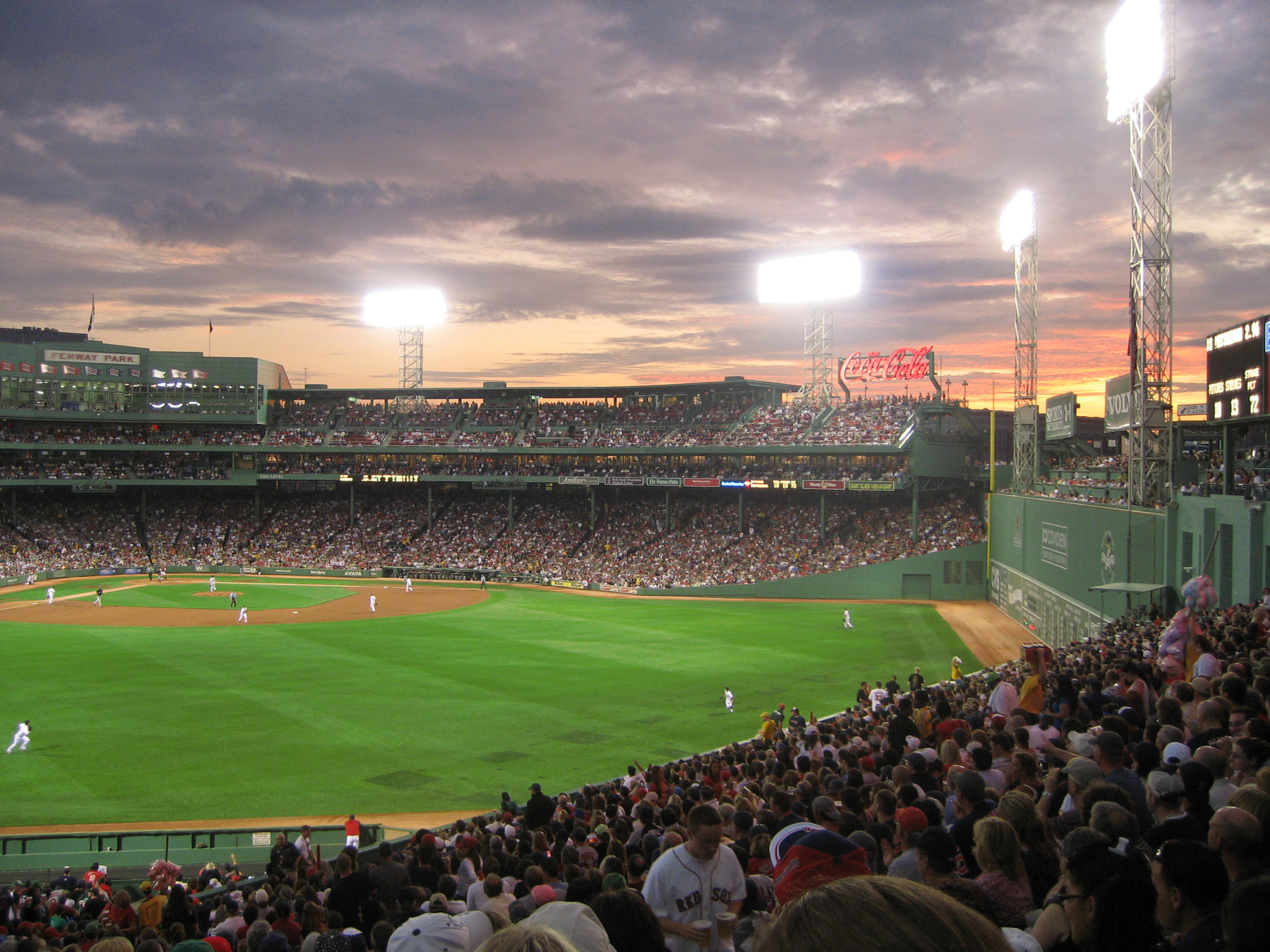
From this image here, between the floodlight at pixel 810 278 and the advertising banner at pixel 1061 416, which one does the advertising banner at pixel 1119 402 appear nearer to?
the advertising banner at pixel 1061 416

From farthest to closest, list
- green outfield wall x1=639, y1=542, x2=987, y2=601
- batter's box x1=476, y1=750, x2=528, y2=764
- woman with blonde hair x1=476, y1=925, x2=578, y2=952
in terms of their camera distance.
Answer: green outfield wall x1=639, y1=542, x2=987, y2=601 < batter's box x1=476, y1=750, x2=528, y2=764 < woman with blonde hair x1=476, y1=925, x2=578, y2=952

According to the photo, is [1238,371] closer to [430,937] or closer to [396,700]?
[430,937]

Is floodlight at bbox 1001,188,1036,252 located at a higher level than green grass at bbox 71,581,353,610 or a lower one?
higher

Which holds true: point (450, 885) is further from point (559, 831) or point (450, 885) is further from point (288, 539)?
point (288, 539)

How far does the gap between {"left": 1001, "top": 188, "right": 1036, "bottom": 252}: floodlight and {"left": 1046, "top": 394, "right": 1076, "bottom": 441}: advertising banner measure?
28.2 ft

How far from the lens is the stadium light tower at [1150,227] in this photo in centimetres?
2767

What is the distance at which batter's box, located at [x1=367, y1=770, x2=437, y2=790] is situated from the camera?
71.2 ft

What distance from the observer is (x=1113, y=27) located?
98.4 ft

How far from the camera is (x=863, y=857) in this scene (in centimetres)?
458

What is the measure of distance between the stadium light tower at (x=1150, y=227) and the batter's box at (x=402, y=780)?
73.0 feet

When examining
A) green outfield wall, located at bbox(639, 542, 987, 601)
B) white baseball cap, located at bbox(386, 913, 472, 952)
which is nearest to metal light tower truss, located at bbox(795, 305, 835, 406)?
green outfield wall, located at bbox(639, 542, 987, 601)

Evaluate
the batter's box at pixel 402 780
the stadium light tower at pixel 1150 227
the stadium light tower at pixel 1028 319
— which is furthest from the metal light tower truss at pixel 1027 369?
the batter's box at pixel 402 780

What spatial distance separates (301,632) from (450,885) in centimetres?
3631

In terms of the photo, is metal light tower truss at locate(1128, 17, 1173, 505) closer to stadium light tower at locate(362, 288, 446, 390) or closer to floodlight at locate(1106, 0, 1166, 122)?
floodlight at locate(1106, 0, 1166, 122)
